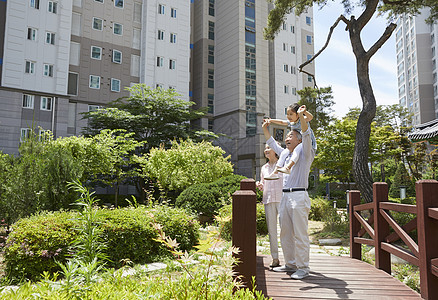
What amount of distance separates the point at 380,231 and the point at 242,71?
2925 centimetres

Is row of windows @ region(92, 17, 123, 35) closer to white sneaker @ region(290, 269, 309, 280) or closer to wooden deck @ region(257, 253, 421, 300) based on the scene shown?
wooden deck @ region(257, 253, 421, 300)

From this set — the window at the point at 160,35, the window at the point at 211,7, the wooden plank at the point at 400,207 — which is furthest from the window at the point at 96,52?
the wooden plank at the point at 400,207

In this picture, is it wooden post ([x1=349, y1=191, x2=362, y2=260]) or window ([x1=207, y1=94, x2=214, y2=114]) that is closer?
wooden post ([x1=349, y1=191, x2=362, y2=260])

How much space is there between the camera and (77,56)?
25859 mm

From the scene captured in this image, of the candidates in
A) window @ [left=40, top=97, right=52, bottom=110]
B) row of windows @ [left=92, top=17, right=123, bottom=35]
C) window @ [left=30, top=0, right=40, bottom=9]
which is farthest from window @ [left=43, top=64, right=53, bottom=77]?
row of windows @ [left=92, top=17, right=123, bottom=35]

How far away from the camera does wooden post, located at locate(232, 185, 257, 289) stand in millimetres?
3170

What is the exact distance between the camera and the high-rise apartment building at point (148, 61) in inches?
908

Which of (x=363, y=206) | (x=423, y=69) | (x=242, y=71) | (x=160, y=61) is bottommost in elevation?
(x=363, y=206)

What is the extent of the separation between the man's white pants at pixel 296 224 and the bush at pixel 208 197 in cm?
605

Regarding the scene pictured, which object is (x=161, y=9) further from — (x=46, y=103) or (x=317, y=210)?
(x=317, y=210)

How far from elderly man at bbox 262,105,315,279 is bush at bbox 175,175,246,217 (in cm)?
601

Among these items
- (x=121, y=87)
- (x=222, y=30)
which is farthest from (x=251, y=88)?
(x=121, y=87)

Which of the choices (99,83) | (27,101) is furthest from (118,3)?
(27,101)

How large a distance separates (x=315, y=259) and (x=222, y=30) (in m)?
33.2
